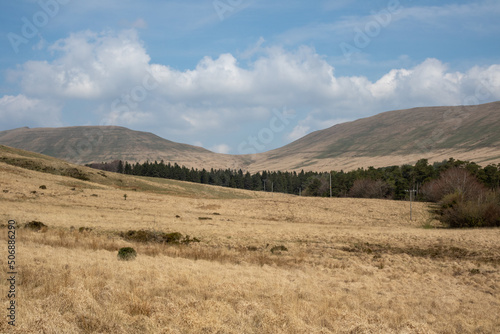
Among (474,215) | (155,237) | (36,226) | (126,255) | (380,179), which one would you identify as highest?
(380,179)

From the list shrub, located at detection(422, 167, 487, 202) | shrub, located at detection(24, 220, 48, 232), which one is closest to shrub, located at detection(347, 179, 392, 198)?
shrub, located at detection(422, 167, 487, 202)

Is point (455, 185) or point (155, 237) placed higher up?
point (455, 185)

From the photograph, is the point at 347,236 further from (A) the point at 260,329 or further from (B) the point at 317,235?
(A) the point at 260,329

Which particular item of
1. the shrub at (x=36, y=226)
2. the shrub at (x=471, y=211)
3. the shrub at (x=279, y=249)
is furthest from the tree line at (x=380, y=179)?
the shrub at (x=36, y=226)

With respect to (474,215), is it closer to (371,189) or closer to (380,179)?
(371,189)

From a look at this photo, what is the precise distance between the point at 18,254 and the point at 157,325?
10214mm

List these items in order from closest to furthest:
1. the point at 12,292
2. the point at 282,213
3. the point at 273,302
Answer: the point at 12,292
the point at 273,302
the point at 282,213

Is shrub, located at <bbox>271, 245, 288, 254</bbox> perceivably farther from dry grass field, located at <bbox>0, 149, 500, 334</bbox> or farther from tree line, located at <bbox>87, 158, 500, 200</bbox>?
tree line, located at <bbox>87, 158, 500, 200</bbox>

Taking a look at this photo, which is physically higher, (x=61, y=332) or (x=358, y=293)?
(x=61, y=332)

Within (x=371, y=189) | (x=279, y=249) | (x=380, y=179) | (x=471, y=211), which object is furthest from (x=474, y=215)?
(x=380, y=179)

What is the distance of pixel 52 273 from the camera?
42.6ft

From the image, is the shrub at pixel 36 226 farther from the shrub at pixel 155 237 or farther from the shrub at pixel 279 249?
the shrub at pixel 279 249

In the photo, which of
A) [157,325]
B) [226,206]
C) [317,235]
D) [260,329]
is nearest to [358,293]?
[260,329]

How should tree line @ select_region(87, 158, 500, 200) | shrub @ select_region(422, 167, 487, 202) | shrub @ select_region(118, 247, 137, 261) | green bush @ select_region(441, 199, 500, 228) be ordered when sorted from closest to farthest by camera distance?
shrub @ select_region(118, 247, 137, 261) < green bush @ select_region(441, 199, 500, 228) < shrub @ select_region(422, 167, 487, 202) < tree line @ select_region(87, 158, 500, 200)
